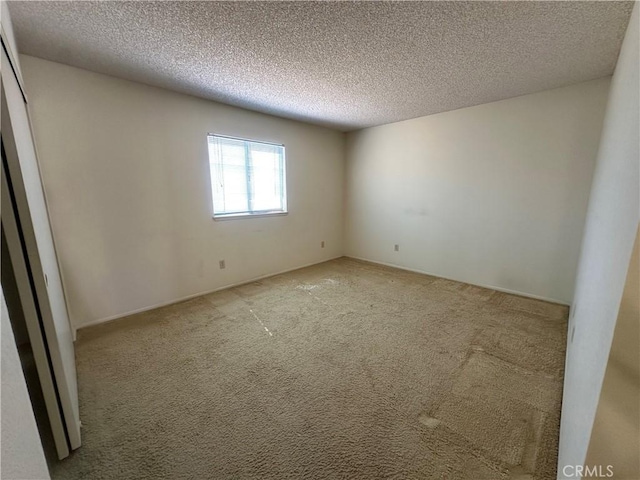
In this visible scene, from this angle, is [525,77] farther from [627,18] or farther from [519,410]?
[519,410]

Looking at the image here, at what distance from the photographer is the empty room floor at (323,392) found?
1277mm

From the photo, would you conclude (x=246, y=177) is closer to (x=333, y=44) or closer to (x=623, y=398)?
(x=333, y=44)

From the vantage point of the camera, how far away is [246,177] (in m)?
3.59

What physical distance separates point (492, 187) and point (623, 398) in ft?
10.6

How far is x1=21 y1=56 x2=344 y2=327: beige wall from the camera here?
89.3 inches

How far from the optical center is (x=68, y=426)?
129 centimetres

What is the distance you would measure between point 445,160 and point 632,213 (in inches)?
128

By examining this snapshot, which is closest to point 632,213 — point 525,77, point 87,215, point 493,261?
point 525,77

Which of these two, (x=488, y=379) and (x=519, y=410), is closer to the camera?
(x=519, y=410)

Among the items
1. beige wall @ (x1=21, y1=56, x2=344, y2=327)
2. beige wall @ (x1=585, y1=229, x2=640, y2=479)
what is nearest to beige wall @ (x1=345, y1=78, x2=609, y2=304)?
beige wall @ (x1=21, y1=56, x2=344, y2=327)

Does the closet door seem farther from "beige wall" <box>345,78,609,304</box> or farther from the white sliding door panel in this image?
"beige wall" <box>345,78,609,304</box>

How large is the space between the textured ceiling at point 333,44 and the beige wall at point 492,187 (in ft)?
1.22

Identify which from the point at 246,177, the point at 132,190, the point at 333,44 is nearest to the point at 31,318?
the point at 132,190

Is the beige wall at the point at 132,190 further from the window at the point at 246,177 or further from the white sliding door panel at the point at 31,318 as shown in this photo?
the white sliding door panel at the point at 31,318
